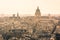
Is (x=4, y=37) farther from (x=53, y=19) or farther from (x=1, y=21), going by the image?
(x=53, y=19)

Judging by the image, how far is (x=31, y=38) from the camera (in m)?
7.62

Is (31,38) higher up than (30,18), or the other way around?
(30,18)

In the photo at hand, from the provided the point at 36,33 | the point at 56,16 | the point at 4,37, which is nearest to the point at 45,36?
the point at 36,33

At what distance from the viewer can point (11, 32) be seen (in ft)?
25.2

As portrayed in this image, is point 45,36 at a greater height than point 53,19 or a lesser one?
lesser

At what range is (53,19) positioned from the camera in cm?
841

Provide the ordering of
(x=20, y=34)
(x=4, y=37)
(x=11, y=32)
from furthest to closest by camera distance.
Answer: (x=20, y=34) → (x=11, y=32) → (x=4, y=37)

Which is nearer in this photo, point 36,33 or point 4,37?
point 4,37

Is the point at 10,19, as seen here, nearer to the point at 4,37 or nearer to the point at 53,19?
the point at 4,37

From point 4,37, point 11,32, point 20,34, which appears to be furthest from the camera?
point 20,34

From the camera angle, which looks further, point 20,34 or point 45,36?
point 20,34

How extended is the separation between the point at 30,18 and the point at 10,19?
0.97 m

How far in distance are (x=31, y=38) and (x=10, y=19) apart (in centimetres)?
142

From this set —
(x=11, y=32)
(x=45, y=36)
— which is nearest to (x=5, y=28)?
(x=11, y=32)
